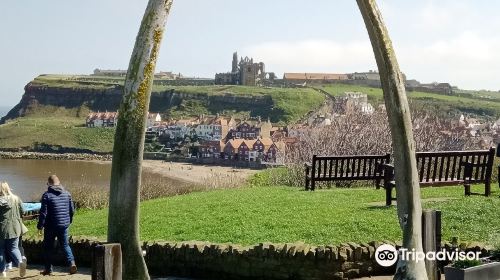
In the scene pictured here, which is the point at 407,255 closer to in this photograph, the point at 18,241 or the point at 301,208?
the point at 301,208

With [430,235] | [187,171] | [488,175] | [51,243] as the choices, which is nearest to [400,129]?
[430,235]

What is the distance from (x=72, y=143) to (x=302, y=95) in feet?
218

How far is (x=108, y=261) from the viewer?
600 cm

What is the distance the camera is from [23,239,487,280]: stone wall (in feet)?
30.1

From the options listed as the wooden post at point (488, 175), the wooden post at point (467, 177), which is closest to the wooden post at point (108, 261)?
the wooden post at point (467, 177)

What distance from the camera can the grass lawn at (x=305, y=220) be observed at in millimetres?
10781

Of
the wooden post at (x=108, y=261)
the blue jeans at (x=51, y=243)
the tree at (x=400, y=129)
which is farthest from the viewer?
the blue jeans at (x=51, y=243)

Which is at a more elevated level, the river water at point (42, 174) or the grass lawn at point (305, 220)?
the grass lawn at point (305, 220)

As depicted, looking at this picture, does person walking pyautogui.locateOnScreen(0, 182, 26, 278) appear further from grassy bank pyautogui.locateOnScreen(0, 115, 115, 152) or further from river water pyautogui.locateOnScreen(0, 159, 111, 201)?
grassy bank pyautogui.locateOnScreen(0, 115, 115, 152)

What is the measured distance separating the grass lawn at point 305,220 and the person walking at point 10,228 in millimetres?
2031

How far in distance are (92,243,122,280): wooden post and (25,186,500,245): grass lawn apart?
189 inches

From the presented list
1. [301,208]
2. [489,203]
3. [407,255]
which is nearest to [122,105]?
[407,255]

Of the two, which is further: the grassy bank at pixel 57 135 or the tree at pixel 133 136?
the grassy bank at pixel 57 135

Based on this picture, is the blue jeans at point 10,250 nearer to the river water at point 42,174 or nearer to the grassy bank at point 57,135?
the river water at point 42,174
